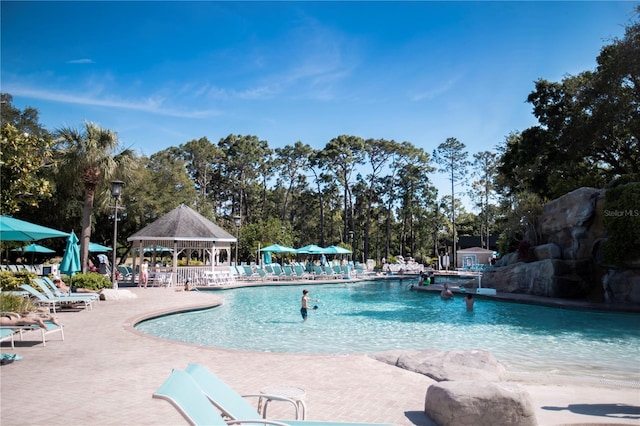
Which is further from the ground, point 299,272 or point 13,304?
point 13,304

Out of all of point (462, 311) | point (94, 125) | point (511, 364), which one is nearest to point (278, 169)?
point (94, 125)

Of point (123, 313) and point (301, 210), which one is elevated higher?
point (301, 210)

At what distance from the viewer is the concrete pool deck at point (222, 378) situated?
451cm

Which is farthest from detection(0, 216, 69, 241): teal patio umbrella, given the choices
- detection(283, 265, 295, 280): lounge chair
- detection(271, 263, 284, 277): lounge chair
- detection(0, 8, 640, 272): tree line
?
detection(283, 265, 295, 280): lounge chair

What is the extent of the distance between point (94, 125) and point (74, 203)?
435 inches

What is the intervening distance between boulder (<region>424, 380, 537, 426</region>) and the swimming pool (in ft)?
13.4

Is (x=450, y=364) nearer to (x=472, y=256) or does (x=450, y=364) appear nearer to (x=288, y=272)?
(x=288, y=272)

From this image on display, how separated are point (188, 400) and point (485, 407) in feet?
9.79

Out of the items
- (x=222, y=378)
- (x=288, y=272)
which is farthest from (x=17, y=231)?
(x=288, y=272)

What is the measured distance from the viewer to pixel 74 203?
92.4ft

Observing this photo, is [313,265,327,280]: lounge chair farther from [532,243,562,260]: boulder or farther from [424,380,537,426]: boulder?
[424,380,537,426]: boulder

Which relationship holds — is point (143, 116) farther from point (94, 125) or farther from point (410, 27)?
point (410, 27)

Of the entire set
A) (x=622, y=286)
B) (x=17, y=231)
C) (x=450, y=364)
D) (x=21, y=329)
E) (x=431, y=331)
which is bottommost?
(x=431, y=331)

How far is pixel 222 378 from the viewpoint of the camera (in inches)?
230
